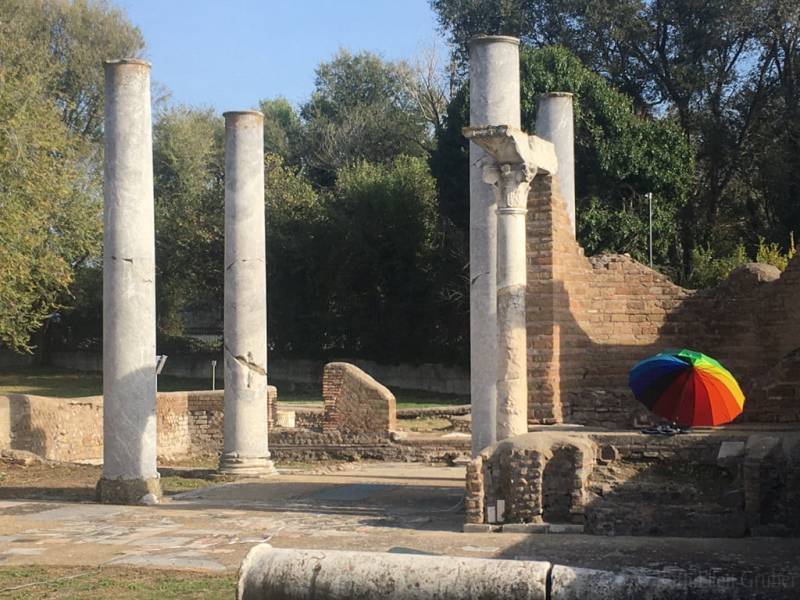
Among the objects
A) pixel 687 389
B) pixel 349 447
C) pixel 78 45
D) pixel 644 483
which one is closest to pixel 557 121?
pixel 687 389

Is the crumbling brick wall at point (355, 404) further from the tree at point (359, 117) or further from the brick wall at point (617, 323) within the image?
the tree at point (359, 117)

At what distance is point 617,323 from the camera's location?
16203 mm

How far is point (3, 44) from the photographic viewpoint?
29438mm

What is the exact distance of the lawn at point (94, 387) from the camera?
34.9 m

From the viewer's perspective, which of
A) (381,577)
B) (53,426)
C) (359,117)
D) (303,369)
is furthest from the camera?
(359,117)

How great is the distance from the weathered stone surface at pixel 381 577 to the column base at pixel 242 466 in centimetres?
1055

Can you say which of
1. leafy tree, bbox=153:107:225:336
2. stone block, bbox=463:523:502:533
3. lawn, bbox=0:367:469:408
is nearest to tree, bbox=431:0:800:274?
lawn, bbox=0:367:469:408

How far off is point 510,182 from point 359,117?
3487 cm

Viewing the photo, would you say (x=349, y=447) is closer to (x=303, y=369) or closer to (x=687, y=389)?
(x=687, y=389)

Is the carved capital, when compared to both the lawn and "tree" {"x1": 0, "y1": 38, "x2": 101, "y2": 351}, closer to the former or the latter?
"tree" {"x1": 0, "y1": 38, "x2": 101, "y2": 351}

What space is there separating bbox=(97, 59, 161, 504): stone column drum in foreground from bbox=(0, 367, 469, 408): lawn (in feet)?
58.5

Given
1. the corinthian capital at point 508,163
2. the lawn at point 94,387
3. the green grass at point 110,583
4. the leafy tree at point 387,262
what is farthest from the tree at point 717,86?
the green grass at point 110,583

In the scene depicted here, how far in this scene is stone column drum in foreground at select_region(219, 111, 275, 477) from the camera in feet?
57.4

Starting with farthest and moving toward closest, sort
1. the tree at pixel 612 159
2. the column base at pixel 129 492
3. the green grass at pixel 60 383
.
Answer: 1. the green grass at pixel 60 383
2. the tree at pixel 612 159
3. the column base at pixel 129 492
